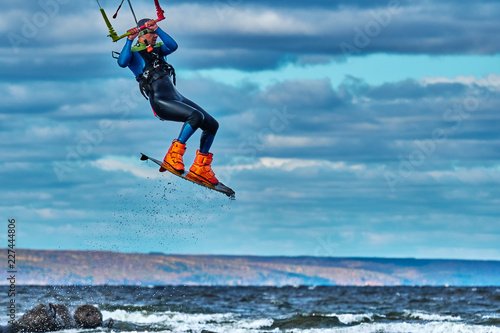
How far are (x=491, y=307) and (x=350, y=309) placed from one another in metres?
11.9

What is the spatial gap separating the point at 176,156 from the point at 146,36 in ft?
9.70

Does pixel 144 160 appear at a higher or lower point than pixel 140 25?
lower

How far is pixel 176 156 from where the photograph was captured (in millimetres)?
21906

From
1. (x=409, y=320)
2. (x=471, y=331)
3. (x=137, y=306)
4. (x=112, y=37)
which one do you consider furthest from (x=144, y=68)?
(x=137, y=306)

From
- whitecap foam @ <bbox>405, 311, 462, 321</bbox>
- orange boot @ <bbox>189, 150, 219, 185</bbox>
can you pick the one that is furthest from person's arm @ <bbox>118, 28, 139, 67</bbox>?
whitecap foam @ <bbox>405, 311, 462, 321</bbox>

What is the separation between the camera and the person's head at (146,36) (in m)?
20.8

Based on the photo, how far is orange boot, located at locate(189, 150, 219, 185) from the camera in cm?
2236

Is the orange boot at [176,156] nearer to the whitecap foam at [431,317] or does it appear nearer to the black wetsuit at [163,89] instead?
the black wetsuit at [163,89]

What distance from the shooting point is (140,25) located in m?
20.8

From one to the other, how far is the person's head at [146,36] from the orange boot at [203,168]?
3.06 meters

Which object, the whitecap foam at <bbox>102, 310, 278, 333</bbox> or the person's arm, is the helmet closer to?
the person's arm

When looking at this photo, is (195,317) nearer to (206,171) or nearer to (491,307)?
(491,307)

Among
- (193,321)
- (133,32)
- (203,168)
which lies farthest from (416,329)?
(133,32)

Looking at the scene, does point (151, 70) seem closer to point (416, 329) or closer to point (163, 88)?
point (163, 88)
